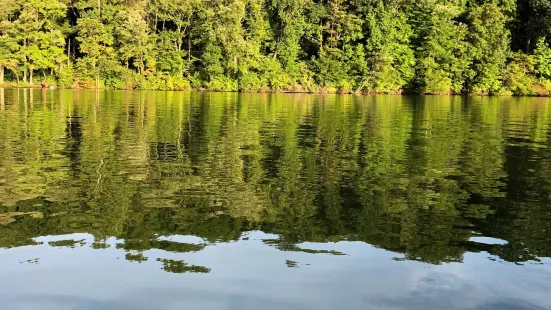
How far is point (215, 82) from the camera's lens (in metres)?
78.1

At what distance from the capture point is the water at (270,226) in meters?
6.87

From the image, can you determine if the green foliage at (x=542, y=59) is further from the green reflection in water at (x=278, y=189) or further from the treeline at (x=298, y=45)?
the green reflection in water at (x=278, y=189)

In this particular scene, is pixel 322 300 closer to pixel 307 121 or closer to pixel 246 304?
pixel 246 304

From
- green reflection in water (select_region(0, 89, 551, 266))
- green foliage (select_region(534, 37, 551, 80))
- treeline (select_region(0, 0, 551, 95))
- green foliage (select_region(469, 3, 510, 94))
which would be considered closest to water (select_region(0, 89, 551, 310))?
green reflection in water (select_region(0, 89, 551, 266))

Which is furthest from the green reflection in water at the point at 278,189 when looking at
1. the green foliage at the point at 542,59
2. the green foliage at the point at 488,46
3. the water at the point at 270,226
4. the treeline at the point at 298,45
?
the green foliage at the point at 542,59

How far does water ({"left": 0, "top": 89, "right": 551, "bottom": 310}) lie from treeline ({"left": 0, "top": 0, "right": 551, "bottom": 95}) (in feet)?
192

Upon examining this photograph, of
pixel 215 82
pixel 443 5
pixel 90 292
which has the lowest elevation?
pixel 90 292

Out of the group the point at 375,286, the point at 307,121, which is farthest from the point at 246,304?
the point at 307,121

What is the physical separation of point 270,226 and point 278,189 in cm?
289

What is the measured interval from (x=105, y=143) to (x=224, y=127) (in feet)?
24.7

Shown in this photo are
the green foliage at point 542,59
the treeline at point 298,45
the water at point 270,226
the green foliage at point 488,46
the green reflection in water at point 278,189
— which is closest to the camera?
the water at point 270,226

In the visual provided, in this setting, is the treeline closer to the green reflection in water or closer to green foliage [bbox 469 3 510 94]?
green foliage [bbox 469 3 510 94]

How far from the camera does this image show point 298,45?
84125 mm

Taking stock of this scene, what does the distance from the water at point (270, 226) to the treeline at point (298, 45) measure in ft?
192
